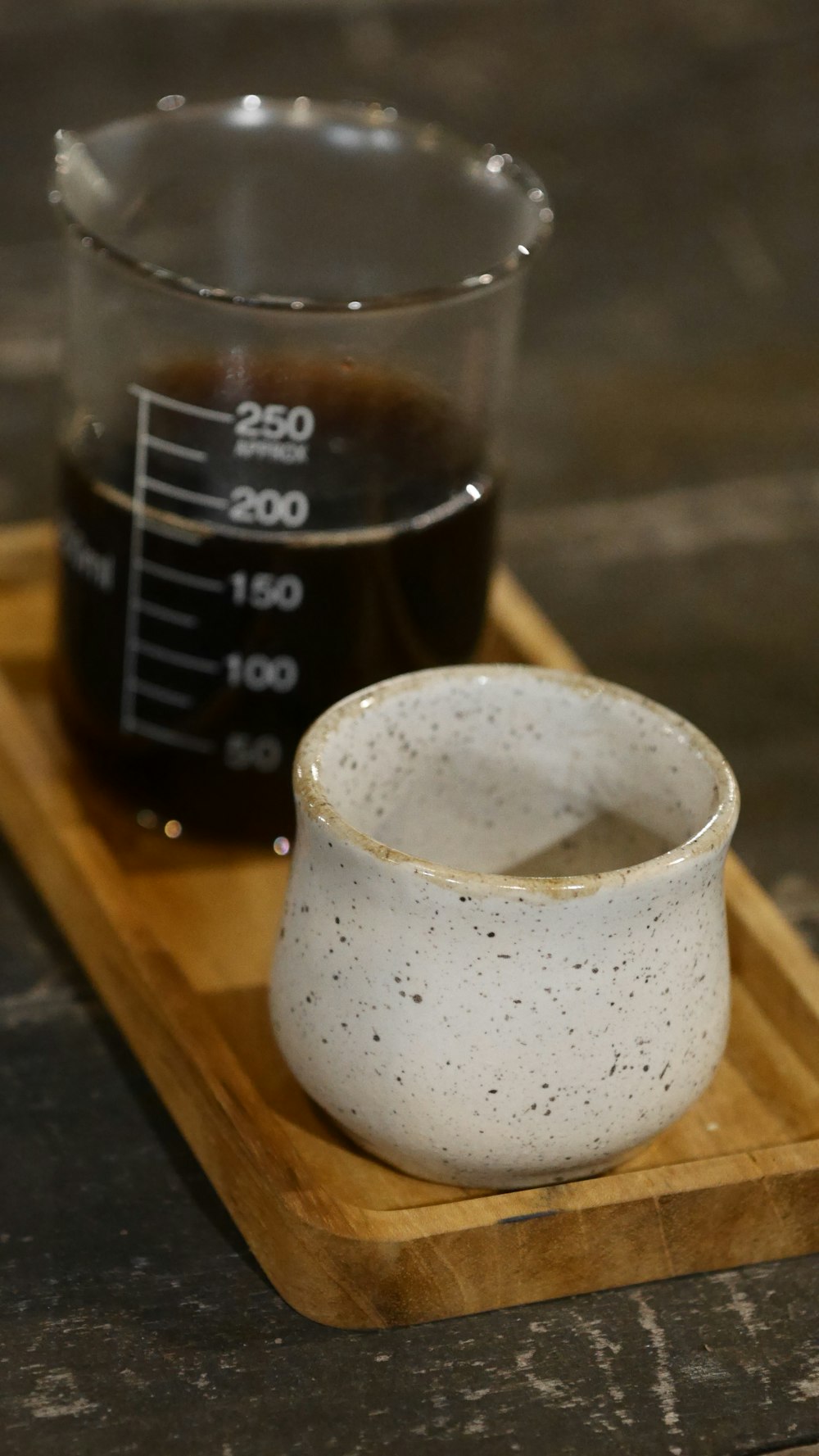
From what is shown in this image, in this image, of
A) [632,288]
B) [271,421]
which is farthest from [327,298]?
[632,288]

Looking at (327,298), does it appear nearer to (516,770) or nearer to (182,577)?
(182,577)

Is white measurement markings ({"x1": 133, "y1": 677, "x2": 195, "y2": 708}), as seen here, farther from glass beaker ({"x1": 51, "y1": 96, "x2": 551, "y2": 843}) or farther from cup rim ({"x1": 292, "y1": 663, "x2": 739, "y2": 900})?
cup rim ({"x1": 292, "y1": 663, "x2": 739, "y2": 900})

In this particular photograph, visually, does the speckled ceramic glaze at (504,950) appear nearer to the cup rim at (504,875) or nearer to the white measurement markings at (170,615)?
the cup rim at (504,875)

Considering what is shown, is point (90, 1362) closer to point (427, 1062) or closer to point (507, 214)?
point (427, 1062)

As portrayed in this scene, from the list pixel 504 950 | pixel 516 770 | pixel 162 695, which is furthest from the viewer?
pixel 162 695

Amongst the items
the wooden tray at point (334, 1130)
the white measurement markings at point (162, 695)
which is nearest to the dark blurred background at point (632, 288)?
the wooden tray at point (334, 1130)

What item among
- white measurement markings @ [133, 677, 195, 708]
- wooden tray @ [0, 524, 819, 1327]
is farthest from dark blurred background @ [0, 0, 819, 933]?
white measurement markings @ [133, 677, 195, 708]

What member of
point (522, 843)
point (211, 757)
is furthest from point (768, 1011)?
point (211, 757)
